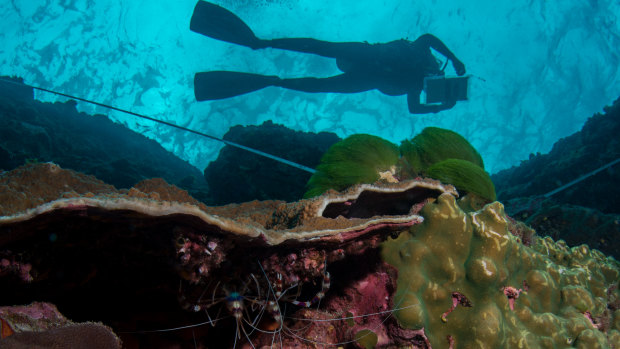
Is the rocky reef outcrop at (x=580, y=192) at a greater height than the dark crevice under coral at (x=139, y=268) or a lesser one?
greater

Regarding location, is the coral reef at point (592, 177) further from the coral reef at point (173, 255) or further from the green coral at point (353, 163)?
the coral reef at point (173, 255)

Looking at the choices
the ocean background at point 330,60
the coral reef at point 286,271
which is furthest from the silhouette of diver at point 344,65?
the ocean background at point 330,60

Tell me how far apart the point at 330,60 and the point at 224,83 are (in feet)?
78.6

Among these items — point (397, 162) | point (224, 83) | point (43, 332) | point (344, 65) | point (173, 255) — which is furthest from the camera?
point (344, 65)

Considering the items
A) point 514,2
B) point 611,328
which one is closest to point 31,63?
point 611,328

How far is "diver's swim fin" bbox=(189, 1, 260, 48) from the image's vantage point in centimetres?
1130

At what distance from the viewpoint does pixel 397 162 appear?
3.82 metres

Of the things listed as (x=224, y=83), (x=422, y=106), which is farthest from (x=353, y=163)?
(x=224, y=83)

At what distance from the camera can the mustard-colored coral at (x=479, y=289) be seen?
205cm

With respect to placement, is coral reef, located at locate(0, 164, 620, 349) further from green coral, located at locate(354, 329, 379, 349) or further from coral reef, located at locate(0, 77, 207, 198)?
coral reef, located at locate(0, 77, 207, 198)

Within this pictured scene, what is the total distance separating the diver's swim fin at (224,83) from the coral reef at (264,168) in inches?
103

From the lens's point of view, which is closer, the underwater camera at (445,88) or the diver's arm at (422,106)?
the underwater camera at (445,88)

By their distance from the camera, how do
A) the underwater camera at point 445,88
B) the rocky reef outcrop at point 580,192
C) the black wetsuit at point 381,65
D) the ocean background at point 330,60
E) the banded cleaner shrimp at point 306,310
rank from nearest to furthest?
1. the banded cleaner shrimp at point 306,310
2. the rocky reef outcrop at point 580,192
3. the underwater camera at point 445,88
4. the black wetsuit at point 381,65
5. the ocean background at point 330,60

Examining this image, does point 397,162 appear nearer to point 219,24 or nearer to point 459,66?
point 459,66
